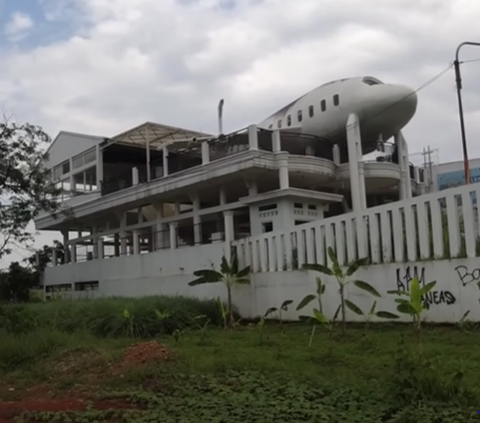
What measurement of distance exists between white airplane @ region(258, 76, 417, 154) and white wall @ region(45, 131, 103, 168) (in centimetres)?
1006

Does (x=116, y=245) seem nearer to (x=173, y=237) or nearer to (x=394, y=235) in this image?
(x=173, y=237)

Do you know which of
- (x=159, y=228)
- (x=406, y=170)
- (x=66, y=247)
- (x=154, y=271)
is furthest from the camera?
(x=66, y=247)

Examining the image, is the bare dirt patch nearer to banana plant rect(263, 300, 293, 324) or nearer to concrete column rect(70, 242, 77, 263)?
banana plant rect(263, 300, 293, 324)

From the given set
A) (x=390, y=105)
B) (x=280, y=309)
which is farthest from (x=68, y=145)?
(x=280, y=309)

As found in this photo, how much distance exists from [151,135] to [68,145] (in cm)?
639

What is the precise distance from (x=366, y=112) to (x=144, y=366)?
15822mm

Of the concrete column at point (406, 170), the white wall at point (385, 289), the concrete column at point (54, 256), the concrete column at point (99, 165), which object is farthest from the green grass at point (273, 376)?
the concrete column at point (54, 256)

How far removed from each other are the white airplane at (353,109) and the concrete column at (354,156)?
21.2 inches

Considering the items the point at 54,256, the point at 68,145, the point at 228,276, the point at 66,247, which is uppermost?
the point at 68,145

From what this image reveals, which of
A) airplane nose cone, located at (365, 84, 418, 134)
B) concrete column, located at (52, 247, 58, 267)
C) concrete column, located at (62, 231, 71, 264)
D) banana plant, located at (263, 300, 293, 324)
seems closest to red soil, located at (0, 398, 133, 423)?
banana plant, located at (263, 300, 293, 324)

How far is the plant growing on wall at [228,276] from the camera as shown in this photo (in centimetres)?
1432

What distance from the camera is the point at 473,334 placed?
9406 millimetres

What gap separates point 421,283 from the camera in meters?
11.3

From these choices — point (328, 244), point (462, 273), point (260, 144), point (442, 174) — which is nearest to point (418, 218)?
point (462, 273)
